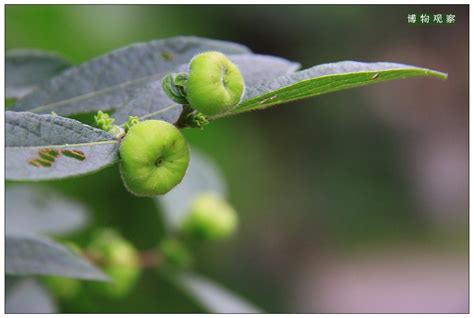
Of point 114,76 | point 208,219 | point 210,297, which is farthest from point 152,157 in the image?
point 210,297

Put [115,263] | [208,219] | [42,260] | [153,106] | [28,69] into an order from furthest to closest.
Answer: [208,219] < [115,263] < [28,69] < [42,260] < [153,106]

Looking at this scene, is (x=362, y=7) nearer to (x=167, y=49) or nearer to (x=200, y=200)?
(x=200, y=200)

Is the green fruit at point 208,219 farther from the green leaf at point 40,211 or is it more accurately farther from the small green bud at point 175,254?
the green leaf at point 40,211

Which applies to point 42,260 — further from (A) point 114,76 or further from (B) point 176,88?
(B) point 176,88

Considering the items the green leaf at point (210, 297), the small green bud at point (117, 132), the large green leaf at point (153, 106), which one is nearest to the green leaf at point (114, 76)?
the large green leaf at point (153, 106)

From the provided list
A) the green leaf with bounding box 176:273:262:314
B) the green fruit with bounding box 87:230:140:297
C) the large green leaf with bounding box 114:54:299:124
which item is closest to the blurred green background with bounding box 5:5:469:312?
the green leaf with bounding box 176:273:262:314

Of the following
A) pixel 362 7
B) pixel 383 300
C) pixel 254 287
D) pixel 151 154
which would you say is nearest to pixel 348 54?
pixel 362 7
